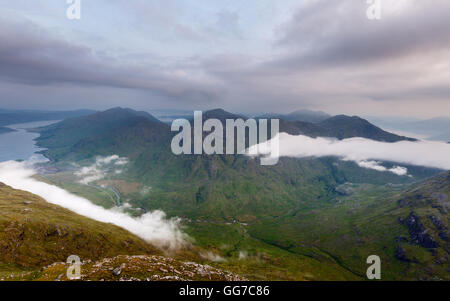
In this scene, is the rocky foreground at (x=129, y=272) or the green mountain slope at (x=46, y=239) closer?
the rocky foreground at (x=129, y=272)

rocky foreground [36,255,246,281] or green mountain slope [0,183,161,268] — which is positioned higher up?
rocky foreground [36,255,246,281]

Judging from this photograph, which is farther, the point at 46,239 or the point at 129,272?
the point at 46,239

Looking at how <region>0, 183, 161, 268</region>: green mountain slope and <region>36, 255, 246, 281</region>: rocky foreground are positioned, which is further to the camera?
<region>0, 183, 161, 268</region>: green mountain slope

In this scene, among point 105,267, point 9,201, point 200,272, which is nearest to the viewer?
point 105,267

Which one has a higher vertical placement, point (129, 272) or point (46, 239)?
point (129, 272)

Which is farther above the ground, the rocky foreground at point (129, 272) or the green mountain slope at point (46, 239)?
the rocky foreground at point (129, 272)
